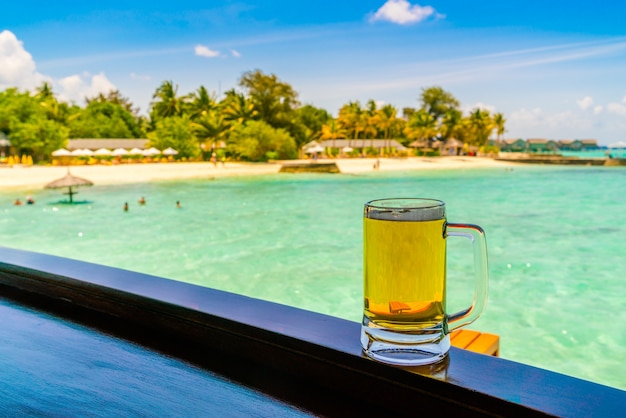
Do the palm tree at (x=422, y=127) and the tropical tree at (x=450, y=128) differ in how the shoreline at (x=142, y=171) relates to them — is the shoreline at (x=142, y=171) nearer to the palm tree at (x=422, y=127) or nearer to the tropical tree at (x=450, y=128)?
the palm tree at (x=422, y=127)

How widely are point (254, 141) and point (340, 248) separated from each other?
93.5ft

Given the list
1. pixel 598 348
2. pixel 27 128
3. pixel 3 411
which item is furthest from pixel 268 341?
pixel 27 128

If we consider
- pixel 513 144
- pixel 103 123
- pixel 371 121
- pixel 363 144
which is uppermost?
pixel 371 121

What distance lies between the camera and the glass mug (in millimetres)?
643

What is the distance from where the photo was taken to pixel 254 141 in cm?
3934

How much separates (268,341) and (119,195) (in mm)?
21865

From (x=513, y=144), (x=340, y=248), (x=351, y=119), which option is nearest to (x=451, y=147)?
(x=351, y=119)

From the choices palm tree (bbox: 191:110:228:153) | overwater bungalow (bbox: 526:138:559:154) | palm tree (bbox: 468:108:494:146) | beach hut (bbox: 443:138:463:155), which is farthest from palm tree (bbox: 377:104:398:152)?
overwater bungalow (bbox: 526:138:559:154)

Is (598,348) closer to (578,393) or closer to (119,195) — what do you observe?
(578,393)

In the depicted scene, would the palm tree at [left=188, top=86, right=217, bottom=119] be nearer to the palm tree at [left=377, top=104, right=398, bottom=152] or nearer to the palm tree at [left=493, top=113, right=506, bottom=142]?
the palm tree at [left=377, top=104, right=398, bottom=152]

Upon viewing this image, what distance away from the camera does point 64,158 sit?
114 feet

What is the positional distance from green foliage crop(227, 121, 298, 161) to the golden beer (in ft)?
128

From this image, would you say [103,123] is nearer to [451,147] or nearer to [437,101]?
[451,147]

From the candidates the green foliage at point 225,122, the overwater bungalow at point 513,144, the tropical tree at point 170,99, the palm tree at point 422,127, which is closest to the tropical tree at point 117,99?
the green foliage at point 225,122
